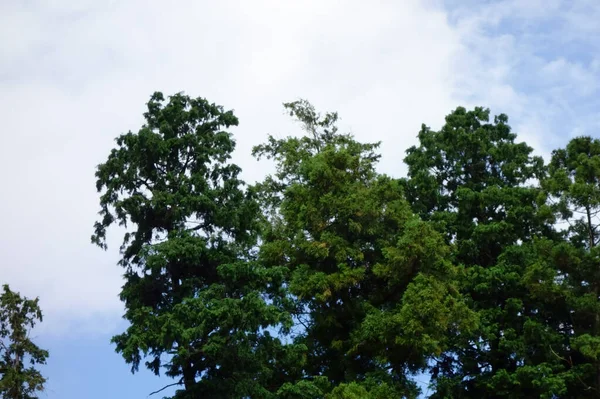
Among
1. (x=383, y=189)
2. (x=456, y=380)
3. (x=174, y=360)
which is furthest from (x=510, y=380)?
(x=174, y=360)

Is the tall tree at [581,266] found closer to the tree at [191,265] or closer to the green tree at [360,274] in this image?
the green tree at [360,274]

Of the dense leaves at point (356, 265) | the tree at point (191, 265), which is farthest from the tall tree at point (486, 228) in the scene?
the tree at point (191, 265)

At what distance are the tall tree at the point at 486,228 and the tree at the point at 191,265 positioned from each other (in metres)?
6.91

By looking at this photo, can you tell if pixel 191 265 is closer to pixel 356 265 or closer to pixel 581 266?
pixel 356 265

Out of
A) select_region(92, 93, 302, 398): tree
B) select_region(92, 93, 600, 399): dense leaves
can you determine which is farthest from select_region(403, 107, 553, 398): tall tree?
select_region(92, 93, 302, 398): tree

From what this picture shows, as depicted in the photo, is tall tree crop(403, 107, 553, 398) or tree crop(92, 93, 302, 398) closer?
tree crop(92, 93, 302, 398)

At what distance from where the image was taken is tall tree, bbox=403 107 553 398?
86.6 feet

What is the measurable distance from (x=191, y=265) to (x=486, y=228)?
37.0ft

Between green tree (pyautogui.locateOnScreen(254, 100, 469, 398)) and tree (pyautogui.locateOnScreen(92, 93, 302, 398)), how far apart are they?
79.2 inches

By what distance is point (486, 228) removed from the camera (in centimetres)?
2828

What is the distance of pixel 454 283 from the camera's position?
24.9 metres

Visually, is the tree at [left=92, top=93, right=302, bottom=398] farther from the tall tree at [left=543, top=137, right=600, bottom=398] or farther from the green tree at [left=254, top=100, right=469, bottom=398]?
the tall tree at [left=543, top=137, right=600, bottom=398]

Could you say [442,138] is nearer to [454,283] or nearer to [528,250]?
[528,250]

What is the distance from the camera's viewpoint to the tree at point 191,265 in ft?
67.9
